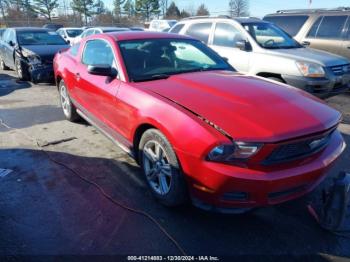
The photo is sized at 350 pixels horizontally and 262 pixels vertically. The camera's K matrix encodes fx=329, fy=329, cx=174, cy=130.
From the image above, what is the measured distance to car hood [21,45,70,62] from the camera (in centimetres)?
930

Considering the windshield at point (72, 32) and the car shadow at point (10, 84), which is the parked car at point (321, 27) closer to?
the car shadow at point (10, 84)

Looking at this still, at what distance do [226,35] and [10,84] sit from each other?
678 centimetres

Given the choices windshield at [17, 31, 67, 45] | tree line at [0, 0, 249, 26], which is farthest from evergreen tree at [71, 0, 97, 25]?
windshield at [17, 31, 67, 45]

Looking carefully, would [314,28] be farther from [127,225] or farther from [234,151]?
[127,225]

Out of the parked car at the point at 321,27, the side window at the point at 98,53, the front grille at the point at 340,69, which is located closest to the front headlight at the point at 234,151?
the side window at the point at 98,53

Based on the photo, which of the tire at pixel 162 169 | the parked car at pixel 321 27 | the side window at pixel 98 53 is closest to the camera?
the tire at pixel 162 169

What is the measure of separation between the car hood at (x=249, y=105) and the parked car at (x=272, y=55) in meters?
2.61

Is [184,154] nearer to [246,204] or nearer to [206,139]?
[206,139]

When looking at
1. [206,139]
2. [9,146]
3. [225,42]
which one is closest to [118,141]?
[206,139]

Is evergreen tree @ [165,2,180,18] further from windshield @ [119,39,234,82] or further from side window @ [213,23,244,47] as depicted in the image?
windshield @ [119,39,234,82]

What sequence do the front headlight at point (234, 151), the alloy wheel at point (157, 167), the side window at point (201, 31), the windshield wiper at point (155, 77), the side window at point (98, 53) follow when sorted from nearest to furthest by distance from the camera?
the front headlight at point (234, 151), the alloy wheel at point (157, 167), the windshield wiper at point (155, 77), the side window at point (98, 53), the side window at point (201, 31)

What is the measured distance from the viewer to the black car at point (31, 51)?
9.28 m

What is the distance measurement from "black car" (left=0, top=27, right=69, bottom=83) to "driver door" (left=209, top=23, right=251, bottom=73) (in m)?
4.87

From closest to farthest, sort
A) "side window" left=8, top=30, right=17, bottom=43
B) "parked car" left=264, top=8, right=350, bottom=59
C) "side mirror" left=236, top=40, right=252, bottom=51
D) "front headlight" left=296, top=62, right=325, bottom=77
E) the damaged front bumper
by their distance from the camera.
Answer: "front headlight" left=296, top=62, right=325, bottom=77, "side mirror" left=236, top=40, right=252, bottom=51, "parked car" left=264, top=8, right=350, bottom=59, the damaged front bumper, "side window" left=8, top=30, right=17, bottom=43
